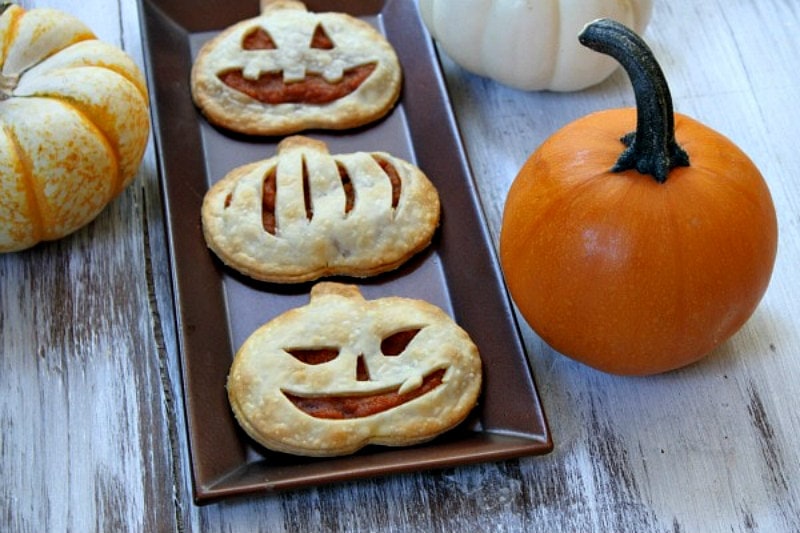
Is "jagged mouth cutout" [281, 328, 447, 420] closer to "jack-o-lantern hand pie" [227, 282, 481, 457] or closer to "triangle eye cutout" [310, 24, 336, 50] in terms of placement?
"jack-o-lantern hand pie" [227, 282, 481, 457]

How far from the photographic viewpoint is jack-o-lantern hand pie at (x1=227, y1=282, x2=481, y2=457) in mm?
1443

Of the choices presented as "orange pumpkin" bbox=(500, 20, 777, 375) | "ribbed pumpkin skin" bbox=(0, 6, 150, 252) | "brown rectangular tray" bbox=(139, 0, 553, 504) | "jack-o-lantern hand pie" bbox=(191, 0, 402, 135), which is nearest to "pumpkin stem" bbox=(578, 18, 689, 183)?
"orange pumpkin" bbox=(500, 20, 777, 375)

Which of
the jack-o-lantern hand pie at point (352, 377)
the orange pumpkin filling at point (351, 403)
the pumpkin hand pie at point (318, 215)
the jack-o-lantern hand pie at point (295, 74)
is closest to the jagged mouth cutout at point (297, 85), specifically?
the jack-o-lantern hand pie at point (295, 74)

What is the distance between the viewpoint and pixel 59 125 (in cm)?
160

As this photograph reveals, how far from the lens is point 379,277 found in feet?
5.54

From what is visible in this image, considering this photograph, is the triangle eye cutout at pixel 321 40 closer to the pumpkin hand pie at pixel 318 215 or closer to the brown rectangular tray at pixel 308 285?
the brown rectangular tray at pixel 308 285

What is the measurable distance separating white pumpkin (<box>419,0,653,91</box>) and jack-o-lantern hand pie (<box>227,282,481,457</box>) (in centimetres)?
55

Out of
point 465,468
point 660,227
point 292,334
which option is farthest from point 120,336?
point 660,227

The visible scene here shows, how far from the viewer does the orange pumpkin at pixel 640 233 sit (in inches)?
54.0

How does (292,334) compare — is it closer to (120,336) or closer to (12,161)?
(120,336)

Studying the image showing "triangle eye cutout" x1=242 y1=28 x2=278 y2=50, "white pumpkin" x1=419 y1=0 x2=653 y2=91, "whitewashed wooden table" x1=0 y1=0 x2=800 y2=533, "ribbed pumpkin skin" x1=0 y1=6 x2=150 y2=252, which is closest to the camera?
"whitewashed wooden table" x1=0 y1=0 x2=800 y2=533

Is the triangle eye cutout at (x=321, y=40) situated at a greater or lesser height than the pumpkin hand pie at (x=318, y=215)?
greater

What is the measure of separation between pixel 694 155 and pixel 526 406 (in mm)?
407

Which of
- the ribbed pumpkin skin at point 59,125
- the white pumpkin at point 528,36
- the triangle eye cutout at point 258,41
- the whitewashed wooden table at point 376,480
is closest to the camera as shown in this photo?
the whitewashed wooden table at point 376,480
